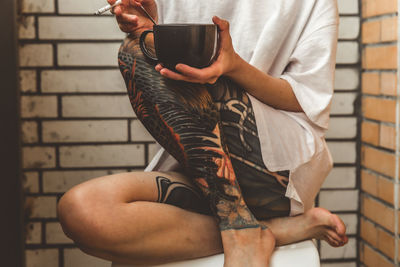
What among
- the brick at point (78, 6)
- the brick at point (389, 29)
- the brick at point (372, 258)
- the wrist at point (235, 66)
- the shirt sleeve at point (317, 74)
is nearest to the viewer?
the wrist at point (235, 66)

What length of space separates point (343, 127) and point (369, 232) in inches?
14.1

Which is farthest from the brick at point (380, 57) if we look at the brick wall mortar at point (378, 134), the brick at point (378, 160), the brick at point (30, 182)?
the brick at point (30, 182)

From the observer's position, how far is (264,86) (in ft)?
3.51

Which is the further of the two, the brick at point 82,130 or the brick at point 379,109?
the brick at point 82,130

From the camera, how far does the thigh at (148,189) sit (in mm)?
936

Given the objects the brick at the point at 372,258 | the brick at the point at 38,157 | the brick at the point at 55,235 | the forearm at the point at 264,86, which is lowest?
the brick at the point at 372,258

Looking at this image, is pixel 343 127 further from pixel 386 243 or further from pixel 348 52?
pixel 386 243

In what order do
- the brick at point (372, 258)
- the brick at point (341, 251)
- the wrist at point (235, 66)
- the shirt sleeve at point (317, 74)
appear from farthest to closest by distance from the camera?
1. the brick at point (341, 251)
2. the brick at point (372, 258)
3. the shirt sleeve at point (317, 74)
4. the wrist at point (235, 66)

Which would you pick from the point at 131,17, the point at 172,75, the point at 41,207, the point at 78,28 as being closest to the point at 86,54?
the point at 78,28

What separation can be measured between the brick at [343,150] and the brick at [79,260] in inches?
34.5

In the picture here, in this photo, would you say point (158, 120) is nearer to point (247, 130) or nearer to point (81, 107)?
point (247, 130)

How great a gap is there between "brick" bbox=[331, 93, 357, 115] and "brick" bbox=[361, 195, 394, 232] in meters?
0.30

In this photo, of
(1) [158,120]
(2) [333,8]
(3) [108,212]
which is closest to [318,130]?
(2) [333,8]

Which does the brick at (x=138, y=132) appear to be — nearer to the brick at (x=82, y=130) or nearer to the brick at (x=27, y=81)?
the brick at (x=82, y=130)
